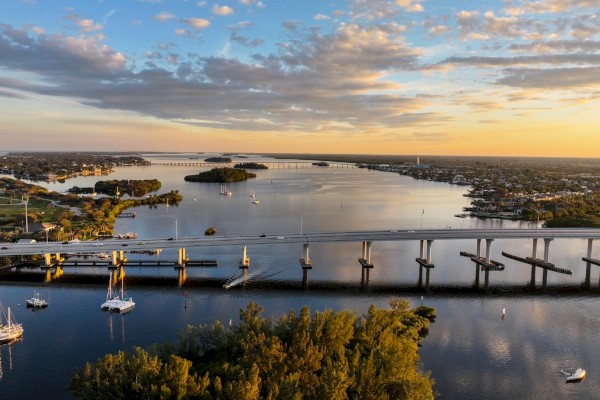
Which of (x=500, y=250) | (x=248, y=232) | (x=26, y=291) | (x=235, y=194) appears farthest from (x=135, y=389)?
(x=235, y=194)

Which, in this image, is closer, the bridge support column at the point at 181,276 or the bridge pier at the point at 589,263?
the bridge support column at the point at 181,276

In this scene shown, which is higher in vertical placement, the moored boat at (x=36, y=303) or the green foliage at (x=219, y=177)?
the green foliage at (x=219, y=177)

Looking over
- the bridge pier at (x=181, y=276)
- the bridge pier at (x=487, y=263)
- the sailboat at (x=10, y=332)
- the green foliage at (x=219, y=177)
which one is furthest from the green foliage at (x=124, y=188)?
the sailboat at (x=10, y=332)

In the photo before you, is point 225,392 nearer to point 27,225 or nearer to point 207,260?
point 207,260

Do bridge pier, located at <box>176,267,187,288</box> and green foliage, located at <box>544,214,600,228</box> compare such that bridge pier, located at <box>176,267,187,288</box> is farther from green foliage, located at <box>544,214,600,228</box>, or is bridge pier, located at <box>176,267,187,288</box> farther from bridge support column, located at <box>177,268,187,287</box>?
green foliage, located at <box>544,214,600,228</box>

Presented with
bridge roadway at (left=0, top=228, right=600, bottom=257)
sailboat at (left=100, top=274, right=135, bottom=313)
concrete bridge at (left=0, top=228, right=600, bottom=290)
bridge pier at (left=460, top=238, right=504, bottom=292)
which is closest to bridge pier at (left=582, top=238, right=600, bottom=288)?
concrete bridge at (left=0, top=228, right=600, bottom=290)

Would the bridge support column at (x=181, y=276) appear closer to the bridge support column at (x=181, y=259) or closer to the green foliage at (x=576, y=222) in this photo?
the bridge support column at (x=181, y=259)
